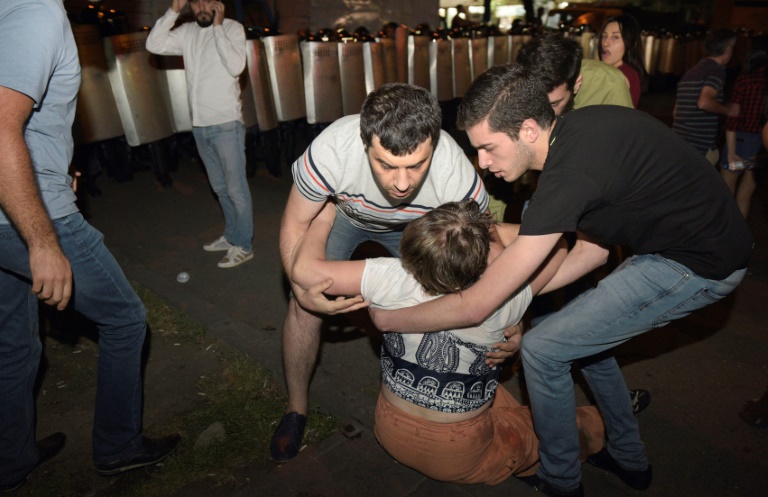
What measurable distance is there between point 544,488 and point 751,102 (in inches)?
170

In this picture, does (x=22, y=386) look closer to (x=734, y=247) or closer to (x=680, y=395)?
(x=734, y=247)

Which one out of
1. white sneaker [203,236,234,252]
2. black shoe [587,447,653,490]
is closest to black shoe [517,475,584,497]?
black shoe [587,447,653,490]

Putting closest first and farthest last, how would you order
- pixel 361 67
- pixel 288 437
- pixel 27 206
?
pixel 27 206
pixel 288 437
pixel 361 67

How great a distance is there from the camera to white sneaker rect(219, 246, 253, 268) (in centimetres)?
464

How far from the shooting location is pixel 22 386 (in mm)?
2232

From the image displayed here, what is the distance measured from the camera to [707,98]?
459 centimetres

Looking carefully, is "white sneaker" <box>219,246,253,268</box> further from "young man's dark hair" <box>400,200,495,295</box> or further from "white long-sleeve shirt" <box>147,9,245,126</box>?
"young man's dark hair" <box>400,200,495,295</box>

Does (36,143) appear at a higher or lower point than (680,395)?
higher

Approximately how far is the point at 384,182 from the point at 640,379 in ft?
7.02

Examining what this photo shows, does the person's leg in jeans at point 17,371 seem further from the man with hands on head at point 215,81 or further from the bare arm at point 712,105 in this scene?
the bare arm at point 712,105

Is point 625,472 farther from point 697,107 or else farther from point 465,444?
point 697,107

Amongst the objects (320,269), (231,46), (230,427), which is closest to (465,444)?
(320,269)

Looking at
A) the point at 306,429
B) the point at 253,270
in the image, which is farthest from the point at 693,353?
the point at 253,270

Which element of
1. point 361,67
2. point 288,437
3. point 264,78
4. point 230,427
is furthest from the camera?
point 361,67
